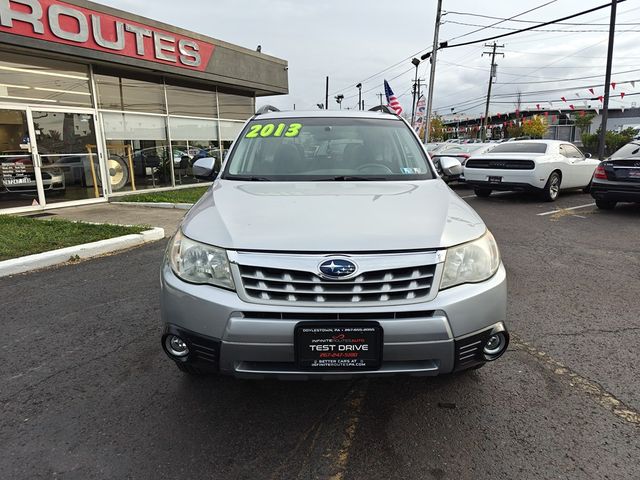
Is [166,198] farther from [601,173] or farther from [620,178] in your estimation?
[620,178]

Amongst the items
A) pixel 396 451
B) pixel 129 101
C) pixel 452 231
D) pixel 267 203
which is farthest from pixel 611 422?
pixel 129 101

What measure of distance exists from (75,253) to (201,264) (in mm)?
4312

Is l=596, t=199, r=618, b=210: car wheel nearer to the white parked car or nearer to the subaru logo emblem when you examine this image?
the white parked car

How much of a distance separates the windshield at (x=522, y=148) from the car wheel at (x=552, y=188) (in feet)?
Answer: 2.23

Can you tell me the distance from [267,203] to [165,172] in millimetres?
11559

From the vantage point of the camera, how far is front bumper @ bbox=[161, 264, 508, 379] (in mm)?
1969

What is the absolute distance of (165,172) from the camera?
13109 millimetres

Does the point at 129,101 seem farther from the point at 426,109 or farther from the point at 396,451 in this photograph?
the point at 426,109

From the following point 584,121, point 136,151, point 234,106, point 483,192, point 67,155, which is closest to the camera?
point 67,155

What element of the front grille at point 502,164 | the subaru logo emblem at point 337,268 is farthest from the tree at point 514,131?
the subaru logo emblem at point 337,268

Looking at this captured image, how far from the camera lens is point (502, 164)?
10336mm

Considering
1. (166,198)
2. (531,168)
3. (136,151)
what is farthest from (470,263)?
(136,151)

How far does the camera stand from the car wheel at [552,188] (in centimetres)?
1022

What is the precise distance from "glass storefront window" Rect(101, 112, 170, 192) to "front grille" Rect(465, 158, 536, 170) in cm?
858
